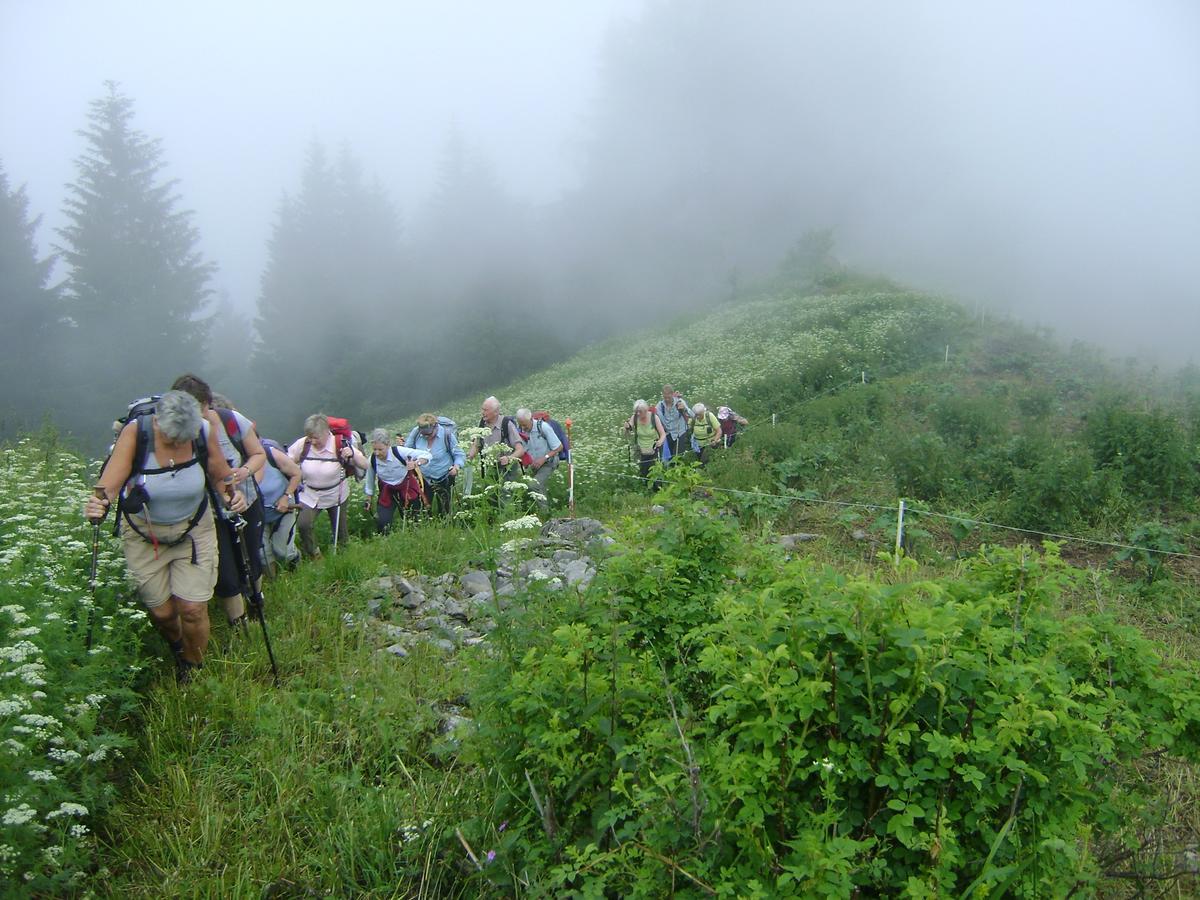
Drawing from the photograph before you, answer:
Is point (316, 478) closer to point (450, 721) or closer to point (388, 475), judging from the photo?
point (388, 475)

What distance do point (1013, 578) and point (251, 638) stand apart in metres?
4.71

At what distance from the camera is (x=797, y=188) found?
7762cm

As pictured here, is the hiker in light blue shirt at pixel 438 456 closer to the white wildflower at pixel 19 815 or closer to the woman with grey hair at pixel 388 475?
the woman with grey hair at pixel 388 475

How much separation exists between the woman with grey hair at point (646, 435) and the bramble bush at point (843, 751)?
937 centimetres

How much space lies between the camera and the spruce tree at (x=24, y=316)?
113 ft

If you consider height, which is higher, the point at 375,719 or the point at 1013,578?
the point at 1013,578

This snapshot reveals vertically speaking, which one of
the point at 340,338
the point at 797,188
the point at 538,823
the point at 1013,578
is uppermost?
the point at 797,188

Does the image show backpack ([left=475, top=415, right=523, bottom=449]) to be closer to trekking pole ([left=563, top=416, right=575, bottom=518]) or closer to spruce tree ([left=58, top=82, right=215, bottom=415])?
trekking pole ([left=563, top=416, right=575, bottom=518])

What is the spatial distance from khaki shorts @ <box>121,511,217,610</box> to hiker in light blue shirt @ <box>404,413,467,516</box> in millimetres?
4008

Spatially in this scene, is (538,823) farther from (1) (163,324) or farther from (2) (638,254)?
(2) (638,254)

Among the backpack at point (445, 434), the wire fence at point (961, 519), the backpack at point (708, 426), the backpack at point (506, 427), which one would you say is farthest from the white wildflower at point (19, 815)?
the backpack at point (708, 426)

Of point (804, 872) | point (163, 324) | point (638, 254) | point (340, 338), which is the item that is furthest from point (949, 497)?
point (638, 254)

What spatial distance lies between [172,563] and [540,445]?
5.67m

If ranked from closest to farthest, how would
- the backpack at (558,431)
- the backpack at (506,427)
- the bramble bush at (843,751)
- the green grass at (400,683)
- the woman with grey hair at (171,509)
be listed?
the bramble bush at (843,751) < the green grass at (400,683) < the woman with grey hair at (171,509) < the backpack at (506,427) < the backpack at (558,431)
